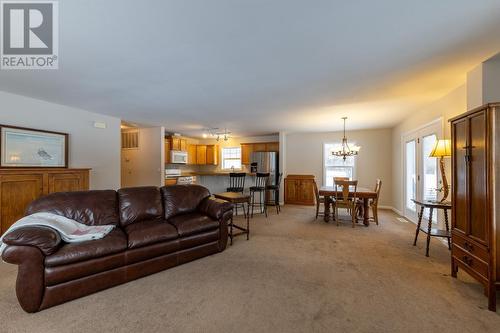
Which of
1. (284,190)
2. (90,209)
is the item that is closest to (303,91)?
(90,209)

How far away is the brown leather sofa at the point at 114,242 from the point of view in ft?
6.15

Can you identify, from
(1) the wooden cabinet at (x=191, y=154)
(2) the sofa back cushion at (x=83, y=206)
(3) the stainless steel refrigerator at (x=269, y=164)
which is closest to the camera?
(2) the sofa back cushion at (x=83, y=206)

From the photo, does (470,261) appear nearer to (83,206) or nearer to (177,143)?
(83,206)

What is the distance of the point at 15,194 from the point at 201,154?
5776 mm

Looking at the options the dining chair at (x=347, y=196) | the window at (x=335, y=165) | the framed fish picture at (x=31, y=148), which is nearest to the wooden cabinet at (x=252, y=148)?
the window at (x=335, y=165)

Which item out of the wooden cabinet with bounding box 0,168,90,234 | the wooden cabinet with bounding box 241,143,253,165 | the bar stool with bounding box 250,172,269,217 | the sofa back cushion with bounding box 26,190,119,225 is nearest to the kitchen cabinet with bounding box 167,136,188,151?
the wooden cabinet with bounding box 241,143,253,165

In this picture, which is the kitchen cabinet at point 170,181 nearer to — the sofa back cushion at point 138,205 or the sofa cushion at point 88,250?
the sofa back cushion at point 138,205

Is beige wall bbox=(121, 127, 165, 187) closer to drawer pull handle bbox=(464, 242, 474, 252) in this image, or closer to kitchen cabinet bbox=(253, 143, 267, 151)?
kitchen cabinet bbox=(253, 143, 267, 151)

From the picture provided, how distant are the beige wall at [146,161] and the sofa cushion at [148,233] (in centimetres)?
396

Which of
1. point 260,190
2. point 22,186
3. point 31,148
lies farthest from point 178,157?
point 22,186

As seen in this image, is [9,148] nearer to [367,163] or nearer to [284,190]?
[284,190]

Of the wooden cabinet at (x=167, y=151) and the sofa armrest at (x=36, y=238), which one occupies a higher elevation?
the wooden cabinet at (x=167, y=151)

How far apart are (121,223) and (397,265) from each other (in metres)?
3.48

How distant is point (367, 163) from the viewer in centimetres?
685
